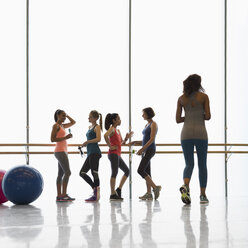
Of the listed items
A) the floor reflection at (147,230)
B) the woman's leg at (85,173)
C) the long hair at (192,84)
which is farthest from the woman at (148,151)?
the floor reflection at (147,230)

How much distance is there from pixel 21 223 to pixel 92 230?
73 centimetres

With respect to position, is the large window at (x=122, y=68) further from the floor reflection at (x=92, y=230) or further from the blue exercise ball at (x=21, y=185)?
the floor reflection at (x=92, y=230)

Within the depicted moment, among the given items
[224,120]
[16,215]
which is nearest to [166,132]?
[224,120]

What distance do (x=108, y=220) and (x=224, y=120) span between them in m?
4.06

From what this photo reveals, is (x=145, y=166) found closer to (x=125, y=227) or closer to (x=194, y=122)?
(x=194, y=122)

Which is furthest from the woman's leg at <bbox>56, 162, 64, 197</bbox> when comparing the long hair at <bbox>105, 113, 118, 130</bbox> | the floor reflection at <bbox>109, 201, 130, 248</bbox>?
the floor reflection at <bbox>109, 201, 130, 248</bbox>

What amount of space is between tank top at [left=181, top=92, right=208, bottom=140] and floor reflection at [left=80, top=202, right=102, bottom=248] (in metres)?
1.29

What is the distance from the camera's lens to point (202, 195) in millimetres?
4879

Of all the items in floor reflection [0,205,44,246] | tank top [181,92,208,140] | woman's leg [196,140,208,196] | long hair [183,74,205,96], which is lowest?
floor reflection [0,205,44,246]

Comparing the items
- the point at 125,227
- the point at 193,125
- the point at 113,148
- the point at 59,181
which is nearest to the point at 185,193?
the point at 193,125

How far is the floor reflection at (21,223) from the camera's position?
2797 mm

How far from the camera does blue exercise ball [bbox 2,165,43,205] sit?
16.8ft

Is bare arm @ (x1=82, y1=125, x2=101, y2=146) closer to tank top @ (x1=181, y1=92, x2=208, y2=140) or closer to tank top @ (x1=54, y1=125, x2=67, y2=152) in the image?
tank top @ (x1=54, y1=125, x2=67, y2=152)

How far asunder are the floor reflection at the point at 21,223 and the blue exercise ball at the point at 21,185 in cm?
23
